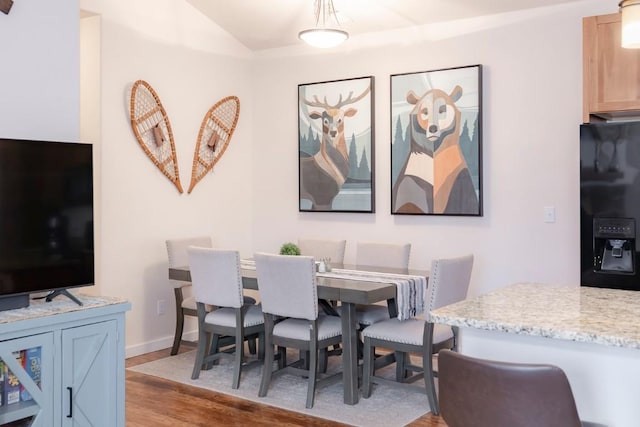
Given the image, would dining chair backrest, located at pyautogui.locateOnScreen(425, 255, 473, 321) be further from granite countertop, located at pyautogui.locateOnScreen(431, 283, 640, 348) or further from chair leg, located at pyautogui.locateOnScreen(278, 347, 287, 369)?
chair leg, located at pyautogui.locateOnScreen(278, 347, 287, 369)

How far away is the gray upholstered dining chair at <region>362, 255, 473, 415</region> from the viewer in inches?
151

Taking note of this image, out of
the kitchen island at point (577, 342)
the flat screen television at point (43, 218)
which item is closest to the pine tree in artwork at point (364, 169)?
the flat screen television at point (43, 218)

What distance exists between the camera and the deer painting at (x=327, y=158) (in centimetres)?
576

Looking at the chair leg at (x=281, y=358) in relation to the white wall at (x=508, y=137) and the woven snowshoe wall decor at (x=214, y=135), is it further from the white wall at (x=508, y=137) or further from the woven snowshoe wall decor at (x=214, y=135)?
the woven snowshoe wall decor at (x=214, y=135)

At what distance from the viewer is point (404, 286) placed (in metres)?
4.07

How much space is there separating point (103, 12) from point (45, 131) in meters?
2.13

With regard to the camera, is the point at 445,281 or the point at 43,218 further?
the point at 445,281

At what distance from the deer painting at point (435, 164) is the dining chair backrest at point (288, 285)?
67.7 inches

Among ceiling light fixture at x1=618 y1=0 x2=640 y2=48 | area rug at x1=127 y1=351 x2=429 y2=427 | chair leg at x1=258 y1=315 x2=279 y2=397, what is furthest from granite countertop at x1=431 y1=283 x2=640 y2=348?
chair leg at x1=258 y1=315 x2=279 y2=397

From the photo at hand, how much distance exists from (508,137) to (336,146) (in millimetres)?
1541

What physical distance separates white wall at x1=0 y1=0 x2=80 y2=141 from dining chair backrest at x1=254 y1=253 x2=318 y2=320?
4.62 ft

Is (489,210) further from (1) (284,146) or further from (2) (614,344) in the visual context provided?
(2) (614,344)

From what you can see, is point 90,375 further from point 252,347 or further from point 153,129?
point 153,129

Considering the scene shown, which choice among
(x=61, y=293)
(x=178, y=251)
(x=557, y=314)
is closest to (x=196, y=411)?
(x=61, y=293)
